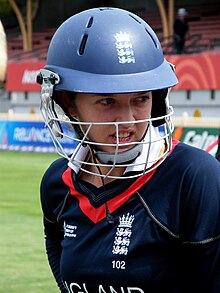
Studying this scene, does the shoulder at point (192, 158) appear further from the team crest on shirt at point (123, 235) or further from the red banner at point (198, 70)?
the red banner at point (198, 70)

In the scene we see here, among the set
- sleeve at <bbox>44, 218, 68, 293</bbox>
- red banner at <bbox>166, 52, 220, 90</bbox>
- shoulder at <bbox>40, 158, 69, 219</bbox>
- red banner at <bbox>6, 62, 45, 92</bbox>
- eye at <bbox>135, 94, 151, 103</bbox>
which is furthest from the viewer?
red banner at <bbox>6, 62, 45, 92</bbox>

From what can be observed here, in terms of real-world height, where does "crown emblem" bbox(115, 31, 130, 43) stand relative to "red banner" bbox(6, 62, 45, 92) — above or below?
above

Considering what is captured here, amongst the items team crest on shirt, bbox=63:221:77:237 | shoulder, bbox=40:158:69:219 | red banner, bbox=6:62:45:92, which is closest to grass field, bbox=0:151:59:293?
shoulder, bbox=40:158:69:219

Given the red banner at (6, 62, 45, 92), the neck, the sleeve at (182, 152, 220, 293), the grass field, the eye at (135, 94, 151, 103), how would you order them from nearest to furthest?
the sleeve at (182, 152, 220, 293)
the eye at (135, 94, 151, 103)
the neck
the grass field
the red banner at (6, 62, 45, 92)

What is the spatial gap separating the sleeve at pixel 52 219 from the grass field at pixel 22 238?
413cm

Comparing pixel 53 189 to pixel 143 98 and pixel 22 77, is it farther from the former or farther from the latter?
pixel 22 77

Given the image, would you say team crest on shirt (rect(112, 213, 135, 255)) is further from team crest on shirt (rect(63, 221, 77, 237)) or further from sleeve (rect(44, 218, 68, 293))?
sleeve (rect(44, 218, 68, 293))

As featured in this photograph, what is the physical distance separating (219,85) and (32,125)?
21.0 feet

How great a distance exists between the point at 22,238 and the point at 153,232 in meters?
7.53

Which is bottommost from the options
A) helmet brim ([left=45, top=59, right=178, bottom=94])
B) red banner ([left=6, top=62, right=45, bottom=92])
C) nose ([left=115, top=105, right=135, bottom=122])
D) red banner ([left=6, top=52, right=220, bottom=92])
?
red banner ([left=6, top=62, right=45, bottom=92])

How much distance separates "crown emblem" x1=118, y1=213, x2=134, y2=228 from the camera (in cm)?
263

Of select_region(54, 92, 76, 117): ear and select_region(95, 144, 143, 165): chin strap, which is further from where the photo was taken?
select_region(54, 92, 76, 117): ear

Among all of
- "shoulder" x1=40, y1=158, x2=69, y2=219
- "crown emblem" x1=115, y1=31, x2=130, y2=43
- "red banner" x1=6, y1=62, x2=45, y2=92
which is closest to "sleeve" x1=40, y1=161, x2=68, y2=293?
"shoulder" x1=40, y1=158, x2=69, y2=219

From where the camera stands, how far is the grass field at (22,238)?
25.2ft
